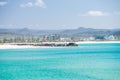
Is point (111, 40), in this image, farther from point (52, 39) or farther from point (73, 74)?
point (73, 74)

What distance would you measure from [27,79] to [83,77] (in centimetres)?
272

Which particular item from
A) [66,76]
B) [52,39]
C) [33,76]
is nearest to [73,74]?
[66,76]

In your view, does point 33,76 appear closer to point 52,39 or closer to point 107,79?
point 107,79

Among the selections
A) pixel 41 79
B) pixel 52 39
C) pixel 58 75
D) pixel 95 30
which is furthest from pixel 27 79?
pixel 95 30

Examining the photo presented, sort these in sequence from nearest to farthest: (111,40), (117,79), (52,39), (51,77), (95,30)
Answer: (117,79), (51,77), (52,39), (111,40), (95,30)

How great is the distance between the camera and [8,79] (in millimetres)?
17484

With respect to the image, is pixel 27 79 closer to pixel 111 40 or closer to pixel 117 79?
pixel 117 79

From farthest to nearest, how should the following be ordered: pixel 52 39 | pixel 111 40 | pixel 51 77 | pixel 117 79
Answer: pixel 111 40, pixel 52 39, pixel 51 77, pixel 117 79

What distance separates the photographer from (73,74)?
743 inches

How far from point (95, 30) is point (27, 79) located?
6527 inches

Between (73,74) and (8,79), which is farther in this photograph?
(73,74)

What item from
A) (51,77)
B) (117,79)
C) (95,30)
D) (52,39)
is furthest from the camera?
(95,30)

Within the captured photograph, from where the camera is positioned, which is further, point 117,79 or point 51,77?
point 51,77

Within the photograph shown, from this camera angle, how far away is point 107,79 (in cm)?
1684
